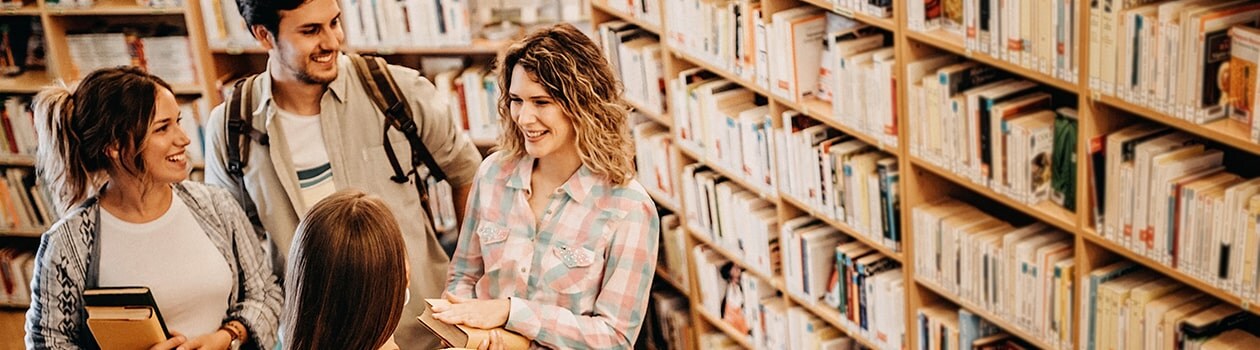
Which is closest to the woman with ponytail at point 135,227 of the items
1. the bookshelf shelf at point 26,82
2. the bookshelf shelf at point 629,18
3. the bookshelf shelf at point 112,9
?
the bookshelf shelf at point 629,18

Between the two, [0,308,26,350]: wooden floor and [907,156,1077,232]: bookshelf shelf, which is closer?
[907,156,1077,232]: bookshelf shelf

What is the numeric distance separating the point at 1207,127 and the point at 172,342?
2.17m

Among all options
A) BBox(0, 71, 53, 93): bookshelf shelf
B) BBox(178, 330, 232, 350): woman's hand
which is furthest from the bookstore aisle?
BBox(0, 71, 53, 93): bookshelf shelf

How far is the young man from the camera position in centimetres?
310

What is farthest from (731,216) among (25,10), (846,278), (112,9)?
(25,10)

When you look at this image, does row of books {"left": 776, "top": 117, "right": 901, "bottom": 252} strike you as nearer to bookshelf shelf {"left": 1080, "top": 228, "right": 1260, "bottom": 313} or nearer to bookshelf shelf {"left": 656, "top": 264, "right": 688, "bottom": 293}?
bookshelf shelf {"left": 1080, "top": 228, "right": 1260, "bottom": 313}

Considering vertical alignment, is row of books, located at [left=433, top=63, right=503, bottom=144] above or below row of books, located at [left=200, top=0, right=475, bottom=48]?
below

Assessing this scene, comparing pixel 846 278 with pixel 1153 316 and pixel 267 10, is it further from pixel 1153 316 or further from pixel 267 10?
pixel 267 10

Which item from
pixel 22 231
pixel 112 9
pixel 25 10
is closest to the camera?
pixel 112 9

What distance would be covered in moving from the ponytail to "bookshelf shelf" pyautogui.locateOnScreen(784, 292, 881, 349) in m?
1.96

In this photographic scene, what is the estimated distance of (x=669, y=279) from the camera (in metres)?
4.71

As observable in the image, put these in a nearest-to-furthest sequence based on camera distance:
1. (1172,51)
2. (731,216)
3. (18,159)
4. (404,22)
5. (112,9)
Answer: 1. (1172,51)
2. (731,216)
3. (404,22)
4. (112,9)
5. (18,159)

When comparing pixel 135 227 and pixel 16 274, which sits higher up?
pixel 135 227

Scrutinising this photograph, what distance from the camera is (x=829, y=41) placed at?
3365mm
